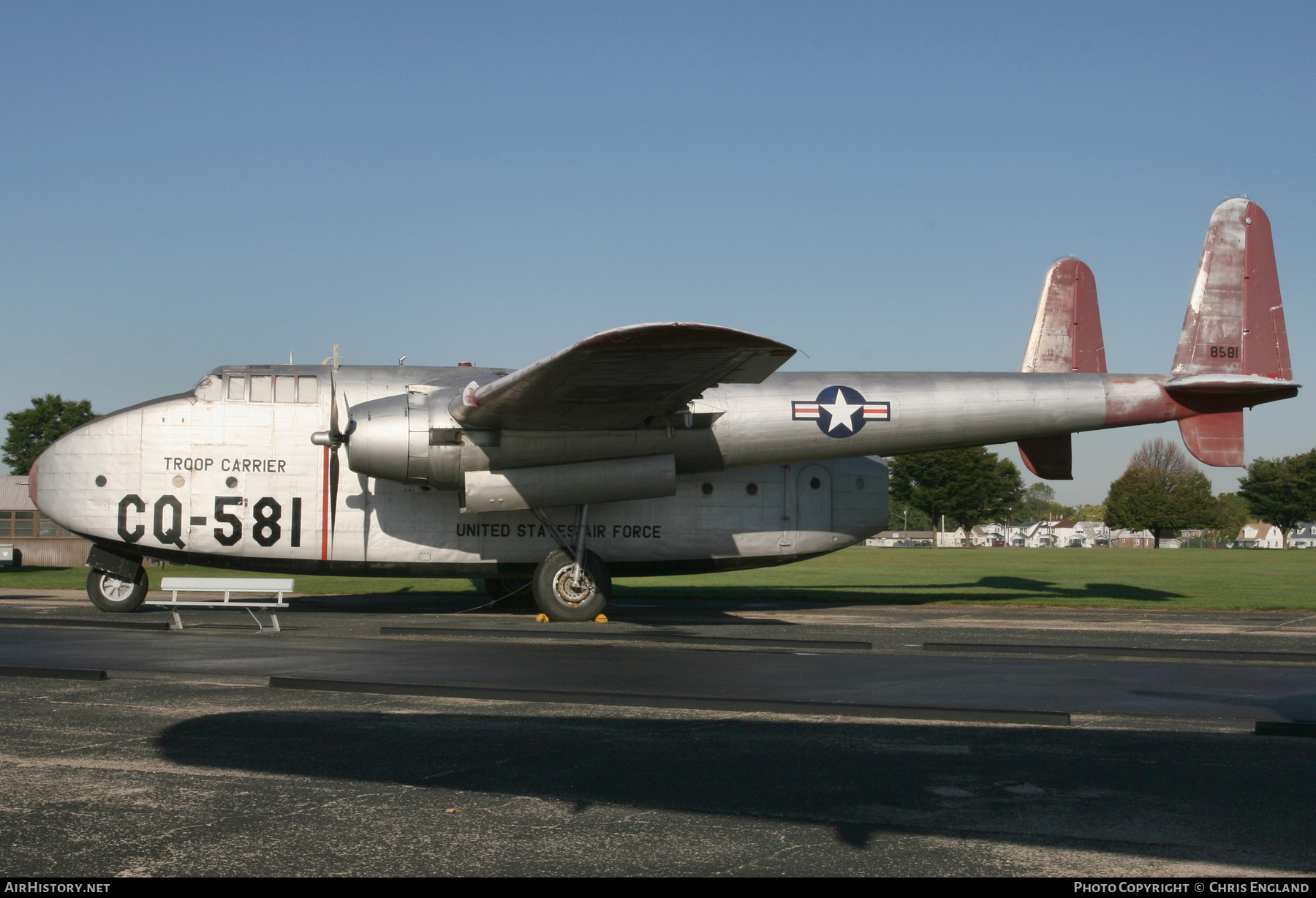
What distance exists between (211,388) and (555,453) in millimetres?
6380

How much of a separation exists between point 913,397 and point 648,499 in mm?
5058

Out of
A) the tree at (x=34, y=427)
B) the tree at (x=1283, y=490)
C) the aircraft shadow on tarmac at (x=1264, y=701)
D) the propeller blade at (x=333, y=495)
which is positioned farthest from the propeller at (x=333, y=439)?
the tree at (x=1283, y=490)

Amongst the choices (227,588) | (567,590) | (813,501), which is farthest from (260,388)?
(813,501)

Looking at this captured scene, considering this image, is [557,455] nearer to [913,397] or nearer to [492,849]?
[913,397]

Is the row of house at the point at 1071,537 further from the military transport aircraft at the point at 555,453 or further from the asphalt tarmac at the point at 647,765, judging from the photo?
the asphalt tarmac at the point at 647,765

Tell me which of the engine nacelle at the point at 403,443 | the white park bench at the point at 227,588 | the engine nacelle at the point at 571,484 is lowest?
the white park bench at the point at 227,588

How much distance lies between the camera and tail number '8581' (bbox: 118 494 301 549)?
58.2 feet

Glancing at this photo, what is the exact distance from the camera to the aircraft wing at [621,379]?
1247cm

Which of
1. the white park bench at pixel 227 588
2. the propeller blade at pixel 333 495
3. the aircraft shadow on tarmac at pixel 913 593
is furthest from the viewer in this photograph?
the aircraft shadow on tarmac at pixel 913 593

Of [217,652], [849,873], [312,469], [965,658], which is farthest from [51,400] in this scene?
[849,873]

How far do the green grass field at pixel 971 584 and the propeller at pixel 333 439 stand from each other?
8.88m

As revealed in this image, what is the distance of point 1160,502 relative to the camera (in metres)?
97.9

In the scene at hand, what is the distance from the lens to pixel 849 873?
457 cm

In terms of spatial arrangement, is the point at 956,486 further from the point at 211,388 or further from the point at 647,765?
the point at 647,765
